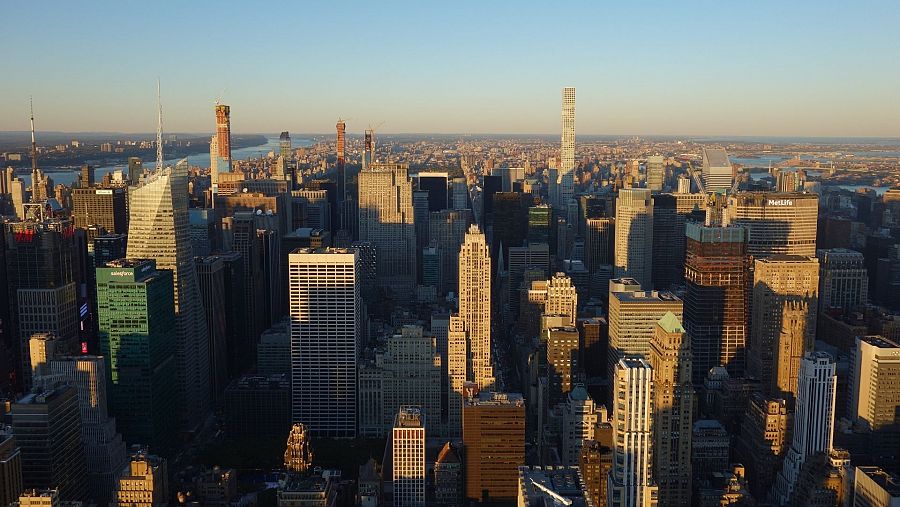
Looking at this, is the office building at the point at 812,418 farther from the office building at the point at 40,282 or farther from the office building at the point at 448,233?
the office building at the point at 448,233

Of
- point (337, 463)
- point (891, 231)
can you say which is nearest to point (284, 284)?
point (337, 463)

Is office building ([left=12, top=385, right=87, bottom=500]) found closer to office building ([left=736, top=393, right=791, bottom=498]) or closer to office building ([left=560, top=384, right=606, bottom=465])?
office building ([left=560, top=384, right=606, bottom=465])

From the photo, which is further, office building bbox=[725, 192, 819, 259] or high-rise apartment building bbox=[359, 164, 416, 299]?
high-rise apartment building bbox=[359, 164, 416, 299]

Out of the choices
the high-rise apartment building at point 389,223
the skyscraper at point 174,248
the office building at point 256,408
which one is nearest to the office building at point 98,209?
the skyscraper at point 174,248

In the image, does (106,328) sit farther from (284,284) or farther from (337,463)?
(284,284)

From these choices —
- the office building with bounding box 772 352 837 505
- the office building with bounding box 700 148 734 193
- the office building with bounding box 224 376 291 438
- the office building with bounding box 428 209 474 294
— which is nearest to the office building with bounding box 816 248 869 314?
the office building with bounding box 772 352 837 505

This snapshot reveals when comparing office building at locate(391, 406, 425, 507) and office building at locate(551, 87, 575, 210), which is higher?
office building at locate(551, 87, 575, 210)
